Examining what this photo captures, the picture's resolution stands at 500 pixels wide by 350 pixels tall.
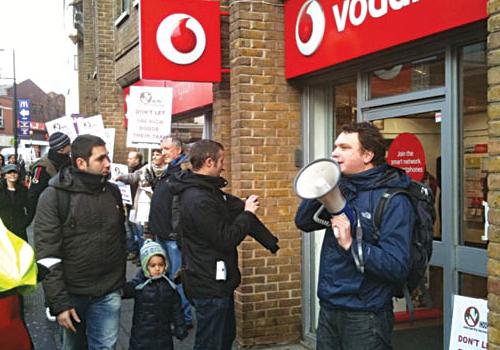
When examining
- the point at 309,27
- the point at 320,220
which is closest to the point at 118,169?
the point at 309,27

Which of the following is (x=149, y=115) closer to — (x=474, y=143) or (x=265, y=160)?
(x=265, y=160)

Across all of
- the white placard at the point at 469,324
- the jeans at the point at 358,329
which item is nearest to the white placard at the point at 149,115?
the white placard at the point at 469,324

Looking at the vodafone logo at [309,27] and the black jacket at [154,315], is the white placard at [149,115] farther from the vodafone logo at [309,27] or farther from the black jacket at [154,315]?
the black jacket at [154,315]

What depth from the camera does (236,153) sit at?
5.61m

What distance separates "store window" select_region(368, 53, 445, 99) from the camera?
162 inches

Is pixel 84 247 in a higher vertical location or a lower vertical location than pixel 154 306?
higher

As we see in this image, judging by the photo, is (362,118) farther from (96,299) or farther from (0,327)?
(0,327)

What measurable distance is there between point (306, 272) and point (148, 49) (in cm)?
266

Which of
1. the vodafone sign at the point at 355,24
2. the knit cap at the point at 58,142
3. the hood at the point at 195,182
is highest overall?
the vodafone sign at the point at 355,24

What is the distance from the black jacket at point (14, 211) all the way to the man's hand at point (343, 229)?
5436 mm

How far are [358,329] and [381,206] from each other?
0.62 meters

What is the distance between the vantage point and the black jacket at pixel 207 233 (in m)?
3.68

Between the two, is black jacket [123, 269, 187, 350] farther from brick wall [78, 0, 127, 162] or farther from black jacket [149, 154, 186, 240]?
brick wall [78, 0, 127, 162]

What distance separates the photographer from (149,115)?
7.24 meters
